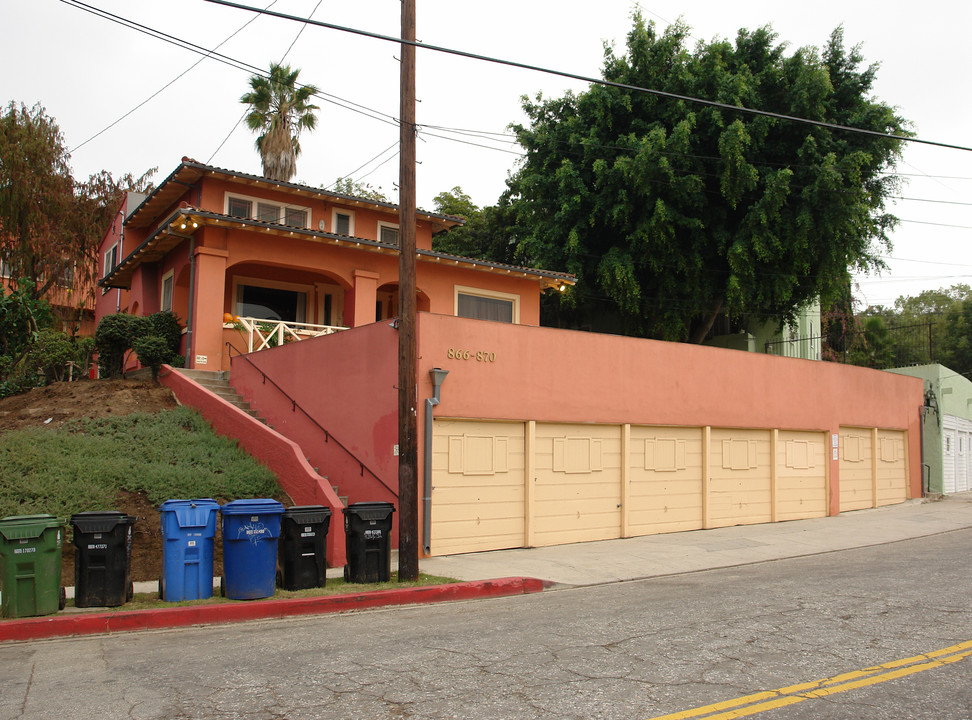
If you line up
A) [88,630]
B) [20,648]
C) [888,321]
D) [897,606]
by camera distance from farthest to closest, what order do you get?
[888,321] < [897,606] < [88,630] < [20,648]

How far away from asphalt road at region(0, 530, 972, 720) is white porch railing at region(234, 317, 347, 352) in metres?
11.3

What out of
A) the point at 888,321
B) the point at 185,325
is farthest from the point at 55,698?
the point at 888,321

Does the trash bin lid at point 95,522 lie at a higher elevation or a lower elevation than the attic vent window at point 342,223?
lower

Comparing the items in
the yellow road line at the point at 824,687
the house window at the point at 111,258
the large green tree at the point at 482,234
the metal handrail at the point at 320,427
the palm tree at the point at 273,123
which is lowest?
the yellow road line at the point at 824,687

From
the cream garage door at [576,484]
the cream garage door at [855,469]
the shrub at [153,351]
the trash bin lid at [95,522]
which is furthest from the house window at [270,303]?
the cream garage door at [855,469]

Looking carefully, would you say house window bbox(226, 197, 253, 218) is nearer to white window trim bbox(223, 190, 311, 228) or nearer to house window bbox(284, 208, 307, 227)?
white window trim bbox(223, 190, 311, 228)

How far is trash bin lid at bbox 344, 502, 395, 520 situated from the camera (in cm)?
1035

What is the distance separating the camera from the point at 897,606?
8719 mm

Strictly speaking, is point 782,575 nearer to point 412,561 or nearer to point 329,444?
point 412,561

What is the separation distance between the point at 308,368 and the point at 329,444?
1703mm

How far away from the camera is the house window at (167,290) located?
22.8 m

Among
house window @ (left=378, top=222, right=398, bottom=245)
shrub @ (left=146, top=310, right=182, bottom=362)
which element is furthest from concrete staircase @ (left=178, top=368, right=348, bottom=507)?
house window @ (left=378, top=222, right=398, bottom=245)

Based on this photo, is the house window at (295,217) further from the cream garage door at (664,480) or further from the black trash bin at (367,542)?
the black trash bin at (367,542)

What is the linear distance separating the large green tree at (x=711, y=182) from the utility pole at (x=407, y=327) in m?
16.2
